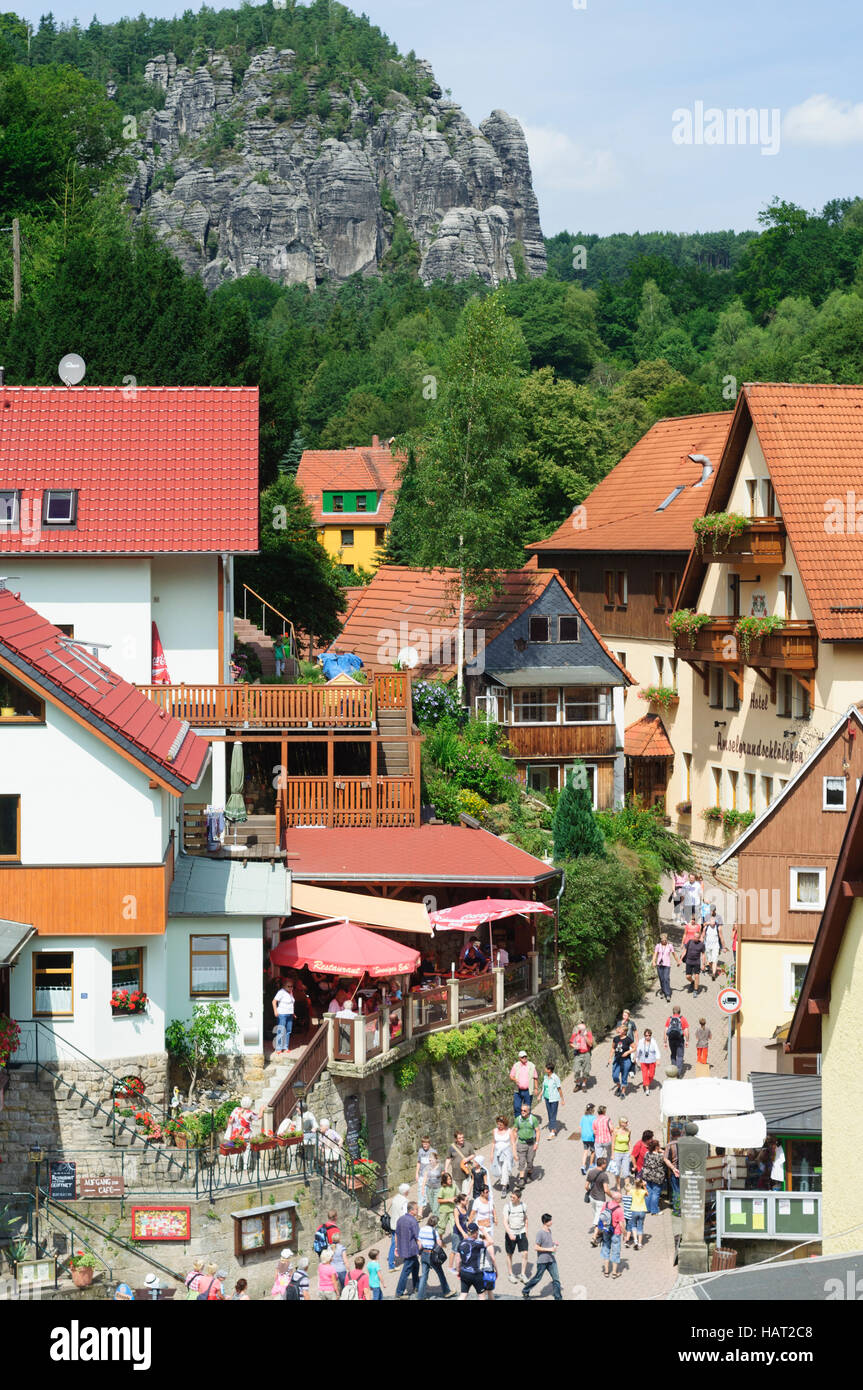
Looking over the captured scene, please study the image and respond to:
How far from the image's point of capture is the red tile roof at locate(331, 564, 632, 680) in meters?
44.8

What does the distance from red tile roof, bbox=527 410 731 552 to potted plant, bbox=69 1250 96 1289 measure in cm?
2950

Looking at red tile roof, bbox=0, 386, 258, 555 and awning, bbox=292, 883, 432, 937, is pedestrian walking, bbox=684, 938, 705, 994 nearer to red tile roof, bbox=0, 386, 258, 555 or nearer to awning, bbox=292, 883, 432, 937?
awning, bbox=292, 883, 432, 937

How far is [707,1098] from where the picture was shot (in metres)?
24.6

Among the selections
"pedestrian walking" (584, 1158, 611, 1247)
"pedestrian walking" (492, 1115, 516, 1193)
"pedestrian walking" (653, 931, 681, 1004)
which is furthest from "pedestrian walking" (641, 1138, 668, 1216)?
"pedestrian walking" (653, 931, 681, 1004)

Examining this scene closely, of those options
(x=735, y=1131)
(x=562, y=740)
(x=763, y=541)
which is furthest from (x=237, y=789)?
(x=763, y=541)

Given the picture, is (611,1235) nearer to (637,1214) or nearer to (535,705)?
(637,1214)

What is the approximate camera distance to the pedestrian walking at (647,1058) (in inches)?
1209

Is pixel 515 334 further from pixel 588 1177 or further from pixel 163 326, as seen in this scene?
pixel 588 1177

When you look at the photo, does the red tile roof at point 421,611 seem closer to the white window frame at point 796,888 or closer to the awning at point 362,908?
the white window frame at point 796,888

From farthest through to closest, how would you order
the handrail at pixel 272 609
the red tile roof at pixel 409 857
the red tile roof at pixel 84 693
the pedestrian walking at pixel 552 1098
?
1. the handrail at pixel 272 609
2. the red tile roof at pixel 409 857
3. the pedestrian walking at pixel 552 1098
4. the red tile roof at pixel 84 693

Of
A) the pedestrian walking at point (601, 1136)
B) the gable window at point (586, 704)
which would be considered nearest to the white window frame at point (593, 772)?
the gable window at point (586, 704)

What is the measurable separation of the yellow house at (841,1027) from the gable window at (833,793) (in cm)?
1508

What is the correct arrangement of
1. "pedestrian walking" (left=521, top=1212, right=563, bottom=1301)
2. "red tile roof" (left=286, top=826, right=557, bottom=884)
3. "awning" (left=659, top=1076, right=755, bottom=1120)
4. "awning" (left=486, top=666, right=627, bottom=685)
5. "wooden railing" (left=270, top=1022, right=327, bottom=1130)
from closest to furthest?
"pedestrian walking" (left=521, top=1212, right=563, bottom=1301)
"awning" (left=659, top=1076, right=755, bottom=1120)
"wooden railing" (left=270, top=1022, right=327, bottom=1130)
"red tile roof" (left=286, top=826, right=557, bottom=884)
"awning" (left=486, top=666, right=627, bottom=685)

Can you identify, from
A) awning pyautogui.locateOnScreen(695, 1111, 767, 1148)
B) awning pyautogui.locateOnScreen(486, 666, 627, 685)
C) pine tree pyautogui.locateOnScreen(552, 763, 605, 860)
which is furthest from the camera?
awning pyautogui.locateOnScreen(486, 666, 627, 685)
